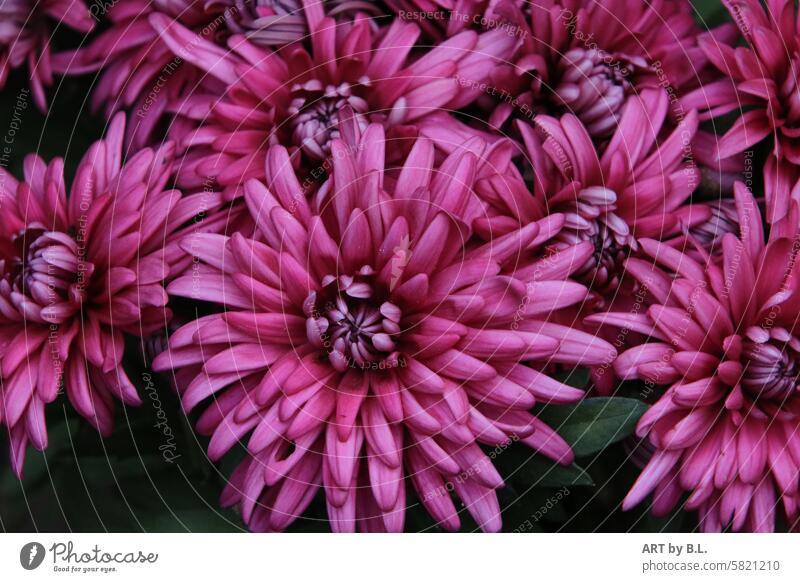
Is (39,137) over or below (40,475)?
over

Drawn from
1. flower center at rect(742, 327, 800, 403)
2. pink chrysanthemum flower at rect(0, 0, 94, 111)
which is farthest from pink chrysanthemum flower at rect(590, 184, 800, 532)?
pink chrysanthemum flower at rect(0, 0, 94, 111)

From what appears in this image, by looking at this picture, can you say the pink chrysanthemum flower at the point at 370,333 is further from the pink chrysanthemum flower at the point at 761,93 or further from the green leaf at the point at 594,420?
the pink chrysanthemum flower at the point at 761,93

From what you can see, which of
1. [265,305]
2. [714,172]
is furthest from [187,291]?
[714,172]

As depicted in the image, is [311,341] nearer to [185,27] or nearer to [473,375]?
[473,375]

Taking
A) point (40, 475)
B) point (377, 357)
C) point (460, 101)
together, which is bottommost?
point (40, 475)
